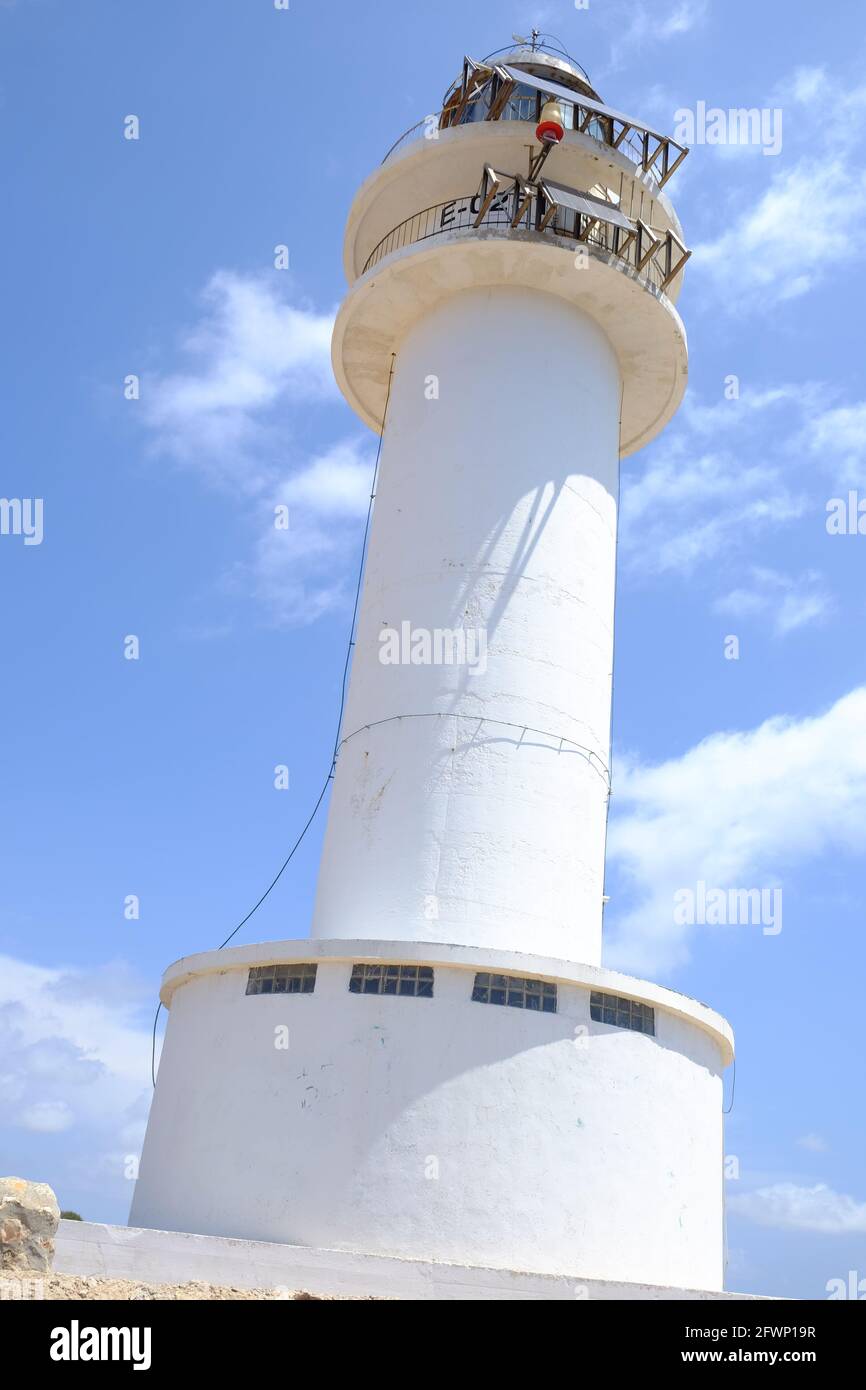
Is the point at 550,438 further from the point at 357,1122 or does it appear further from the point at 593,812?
the point at 357,1122

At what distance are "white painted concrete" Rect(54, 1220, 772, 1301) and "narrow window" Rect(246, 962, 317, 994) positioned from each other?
2.97 m

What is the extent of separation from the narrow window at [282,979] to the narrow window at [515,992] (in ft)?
6.43

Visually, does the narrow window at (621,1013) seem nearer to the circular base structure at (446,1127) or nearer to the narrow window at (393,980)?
the circular base structure at (446,1127)

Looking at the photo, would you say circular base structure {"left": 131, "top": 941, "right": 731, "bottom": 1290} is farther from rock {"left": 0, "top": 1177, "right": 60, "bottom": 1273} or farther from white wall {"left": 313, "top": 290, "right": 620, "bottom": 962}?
rock {"left": 0, "top": 1177, "right": 60, "bottom": 1273}

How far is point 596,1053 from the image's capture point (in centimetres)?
1400

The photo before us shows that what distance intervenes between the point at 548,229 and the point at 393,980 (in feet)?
38.8

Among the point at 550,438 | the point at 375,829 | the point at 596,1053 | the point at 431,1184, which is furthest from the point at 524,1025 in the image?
the point at 550,438

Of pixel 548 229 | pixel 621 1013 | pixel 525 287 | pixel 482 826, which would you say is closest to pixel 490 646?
pixel 482 826

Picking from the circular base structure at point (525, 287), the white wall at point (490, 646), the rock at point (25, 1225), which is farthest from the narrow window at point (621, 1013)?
the circular base structure at point (525, 287)

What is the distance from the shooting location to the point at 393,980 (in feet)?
45.8

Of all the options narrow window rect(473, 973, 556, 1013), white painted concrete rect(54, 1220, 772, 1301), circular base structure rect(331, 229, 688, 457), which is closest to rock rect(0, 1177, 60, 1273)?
white painted concrete rect(54, 1220, 772, 1301)

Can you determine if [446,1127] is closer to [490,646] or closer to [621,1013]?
[621,1013]
